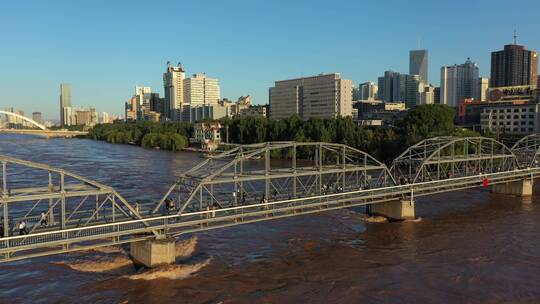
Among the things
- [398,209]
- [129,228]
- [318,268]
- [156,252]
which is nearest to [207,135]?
[398,209]

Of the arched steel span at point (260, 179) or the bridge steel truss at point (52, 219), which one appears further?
the arched steel span at point (260, 179)

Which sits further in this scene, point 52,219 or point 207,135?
point 207,135

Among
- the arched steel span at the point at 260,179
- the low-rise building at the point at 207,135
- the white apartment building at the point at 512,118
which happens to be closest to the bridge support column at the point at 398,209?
the arched steel span at the point at 260,179

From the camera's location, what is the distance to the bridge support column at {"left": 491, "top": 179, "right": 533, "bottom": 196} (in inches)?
2425

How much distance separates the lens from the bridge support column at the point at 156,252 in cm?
3067

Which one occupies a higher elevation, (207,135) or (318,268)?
(207,135)

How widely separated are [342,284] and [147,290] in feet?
38.1

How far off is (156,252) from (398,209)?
2464cm

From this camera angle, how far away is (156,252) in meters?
30.7

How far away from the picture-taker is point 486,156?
60375mm

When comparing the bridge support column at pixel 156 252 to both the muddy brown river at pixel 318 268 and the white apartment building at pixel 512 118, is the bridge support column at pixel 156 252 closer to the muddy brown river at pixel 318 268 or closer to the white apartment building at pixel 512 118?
the muddy brown river at pixel 318 268

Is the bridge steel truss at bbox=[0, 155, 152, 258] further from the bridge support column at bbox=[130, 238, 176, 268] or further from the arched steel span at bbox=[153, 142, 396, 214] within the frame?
the arched steel span at bbox=[153, 142, 396, 214]

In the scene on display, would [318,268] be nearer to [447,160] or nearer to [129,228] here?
[129,228]

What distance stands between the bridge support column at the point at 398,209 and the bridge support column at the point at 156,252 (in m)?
23.2
